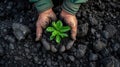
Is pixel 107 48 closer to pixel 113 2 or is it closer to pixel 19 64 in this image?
pixel 113 2

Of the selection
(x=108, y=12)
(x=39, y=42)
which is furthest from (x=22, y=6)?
(x=108, y=12)

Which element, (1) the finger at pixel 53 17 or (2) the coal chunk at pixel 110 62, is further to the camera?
(1) the finger at pixel 53 17

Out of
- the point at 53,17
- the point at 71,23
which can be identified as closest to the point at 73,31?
the point at 71,23

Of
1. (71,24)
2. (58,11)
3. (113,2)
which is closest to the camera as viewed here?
(71,24)

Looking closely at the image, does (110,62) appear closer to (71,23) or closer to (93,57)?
(93,57)

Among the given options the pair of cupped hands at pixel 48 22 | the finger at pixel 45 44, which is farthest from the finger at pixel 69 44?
the finger at pixel 45 44

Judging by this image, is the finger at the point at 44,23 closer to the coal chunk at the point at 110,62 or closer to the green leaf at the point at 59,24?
the green leaf at the point at 59,24

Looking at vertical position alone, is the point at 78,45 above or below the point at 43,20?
below
